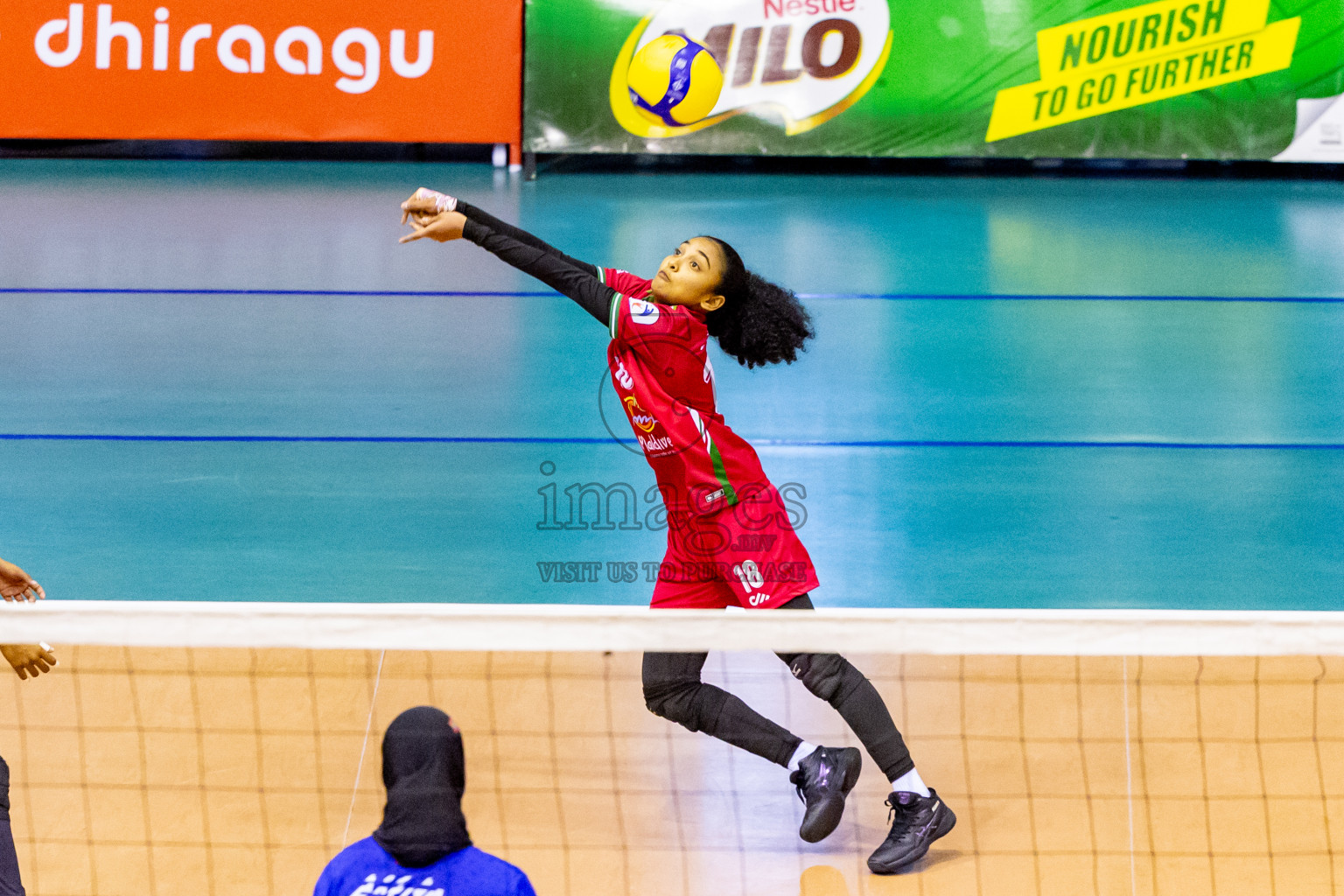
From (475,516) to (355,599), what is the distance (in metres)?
0.92

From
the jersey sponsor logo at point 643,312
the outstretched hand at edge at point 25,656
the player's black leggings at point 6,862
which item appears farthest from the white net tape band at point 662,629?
the jersey sponsor logo at point 643,312

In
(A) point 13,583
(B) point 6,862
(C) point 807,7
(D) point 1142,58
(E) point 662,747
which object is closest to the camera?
(B) point 6,862

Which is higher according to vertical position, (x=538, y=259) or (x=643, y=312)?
(x=538, y=259)

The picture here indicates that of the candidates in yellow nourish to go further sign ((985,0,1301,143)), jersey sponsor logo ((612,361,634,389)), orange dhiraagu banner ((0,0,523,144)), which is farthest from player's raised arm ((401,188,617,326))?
yellow nourish to go further sign ((985,0,1301,143))

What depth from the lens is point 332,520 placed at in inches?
233

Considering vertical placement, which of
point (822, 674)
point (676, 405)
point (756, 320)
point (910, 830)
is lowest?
point (910, 830)

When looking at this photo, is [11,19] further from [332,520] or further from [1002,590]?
[1002,590]

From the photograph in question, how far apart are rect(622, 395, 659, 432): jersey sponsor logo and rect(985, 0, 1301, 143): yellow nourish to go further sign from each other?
10300 mm

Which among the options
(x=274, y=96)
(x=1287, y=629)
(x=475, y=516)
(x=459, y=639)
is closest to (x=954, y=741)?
(x=1287, y=629)

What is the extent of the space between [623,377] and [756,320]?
0.43 m

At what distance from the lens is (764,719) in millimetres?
3719

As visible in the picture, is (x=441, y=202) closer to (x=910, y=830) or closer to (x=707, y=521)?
(x=707, y=521)

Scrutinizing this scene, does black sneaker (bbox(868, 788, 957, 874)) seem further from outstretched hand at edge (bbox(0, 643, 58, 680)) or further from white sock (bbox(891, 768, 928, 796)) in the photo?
outstretched hand at edge (bbox(0, 643, 58, 680))

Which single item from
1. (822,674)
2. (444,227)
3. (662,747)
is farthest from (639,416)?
(662,747)
